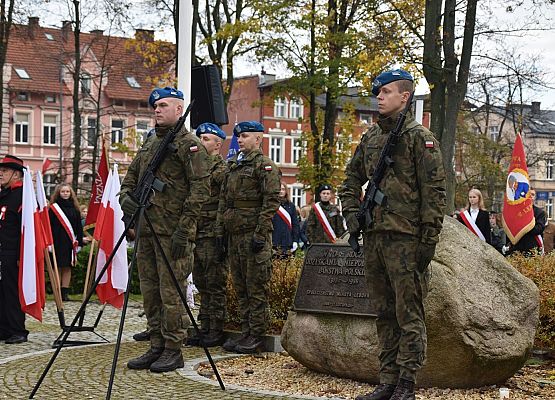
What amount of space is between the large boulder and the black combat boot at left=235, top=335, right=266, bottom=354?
4.48 ft

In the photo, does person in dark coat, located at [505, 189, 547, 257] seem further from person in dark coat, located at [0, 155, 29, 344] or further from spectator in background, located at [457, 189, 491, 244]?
person in dark coat, located at [0, 155, 29, 344]

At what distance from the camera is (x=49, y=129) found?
202 ft

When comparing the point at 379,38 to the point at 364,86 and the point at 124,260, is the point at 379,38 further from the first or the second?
the point at 124,260

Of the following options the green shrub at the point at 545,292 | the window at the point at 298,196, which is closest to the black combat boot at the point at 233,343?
the green shrub at the point at 545,292

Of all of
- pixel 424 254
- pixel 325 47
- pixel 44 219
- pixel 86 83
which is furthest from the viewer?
pixel 86 83

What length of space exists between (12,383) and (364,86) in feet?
67.0

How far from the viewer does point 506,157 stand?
5247 cm

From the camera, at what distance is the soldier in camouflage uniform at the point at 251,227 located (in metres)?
10.0

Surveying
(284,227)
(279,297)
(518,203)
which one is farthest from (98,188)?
(518,203)

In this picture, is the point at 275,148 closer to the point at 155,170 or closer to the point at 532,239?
the point at 532,239

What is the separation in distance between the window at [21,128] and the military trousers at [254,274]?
52.6 m

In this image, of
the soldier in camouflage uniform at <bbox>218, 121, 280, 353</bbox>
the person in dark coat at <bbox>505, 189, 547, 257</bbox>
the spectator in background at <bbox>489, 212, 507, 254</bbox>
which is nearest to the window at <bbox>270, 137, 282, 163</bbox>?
the spectator in background at <bbox>489, 212, 507, 254</bbox>

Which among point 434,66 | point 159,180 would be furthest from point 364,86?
point 159,180

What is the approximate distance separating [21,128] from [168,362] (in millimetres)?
54178
